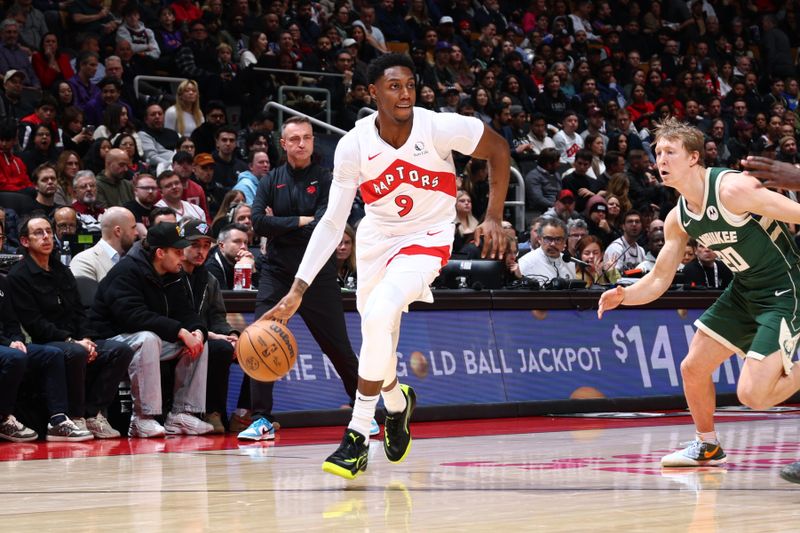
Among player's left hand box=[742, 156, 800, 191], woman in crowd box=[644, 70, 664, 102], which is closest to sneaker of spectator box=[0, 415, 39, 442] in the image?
player's left hand box=[742, 156, 800, 191]

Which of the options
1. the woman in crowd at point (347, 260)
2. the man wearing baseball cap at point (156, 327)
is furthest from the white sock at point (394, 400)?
the woman in crowd at point (347, 260)

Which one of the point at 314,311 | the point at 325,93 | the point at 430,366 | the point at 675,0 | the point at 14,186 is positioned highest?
the point at 675,0

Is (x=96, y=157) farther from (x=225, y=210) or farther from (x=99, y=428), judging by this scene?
(x=99, y=428)

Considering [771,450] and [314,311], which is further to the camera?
[314,311]

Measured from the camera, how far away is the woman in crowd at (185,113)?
14.4 m

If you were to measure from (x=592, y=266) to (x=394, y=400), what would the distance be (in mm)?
6531

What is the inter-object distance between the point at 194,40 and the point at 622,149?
6716mm

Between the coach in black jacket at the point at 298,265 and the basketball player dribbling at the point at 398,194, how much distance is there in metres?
2.10

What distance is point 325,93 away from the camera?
16172 millimetres

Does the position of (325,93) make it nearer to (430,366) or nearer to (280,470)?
(430,366)

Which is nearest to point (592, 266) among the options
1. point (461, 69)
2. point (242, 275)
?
point (242, 275)

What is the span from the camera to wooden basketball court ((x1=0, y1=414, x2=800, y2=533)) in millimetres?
4348

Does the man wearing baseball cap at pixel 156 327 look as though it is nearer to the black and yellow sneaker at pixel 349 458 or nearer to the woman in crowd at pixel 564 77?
the black and yellow sneaker at pixel 349 458

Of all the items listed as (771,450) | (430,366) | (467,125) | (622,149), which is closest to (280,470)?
(467,125)
